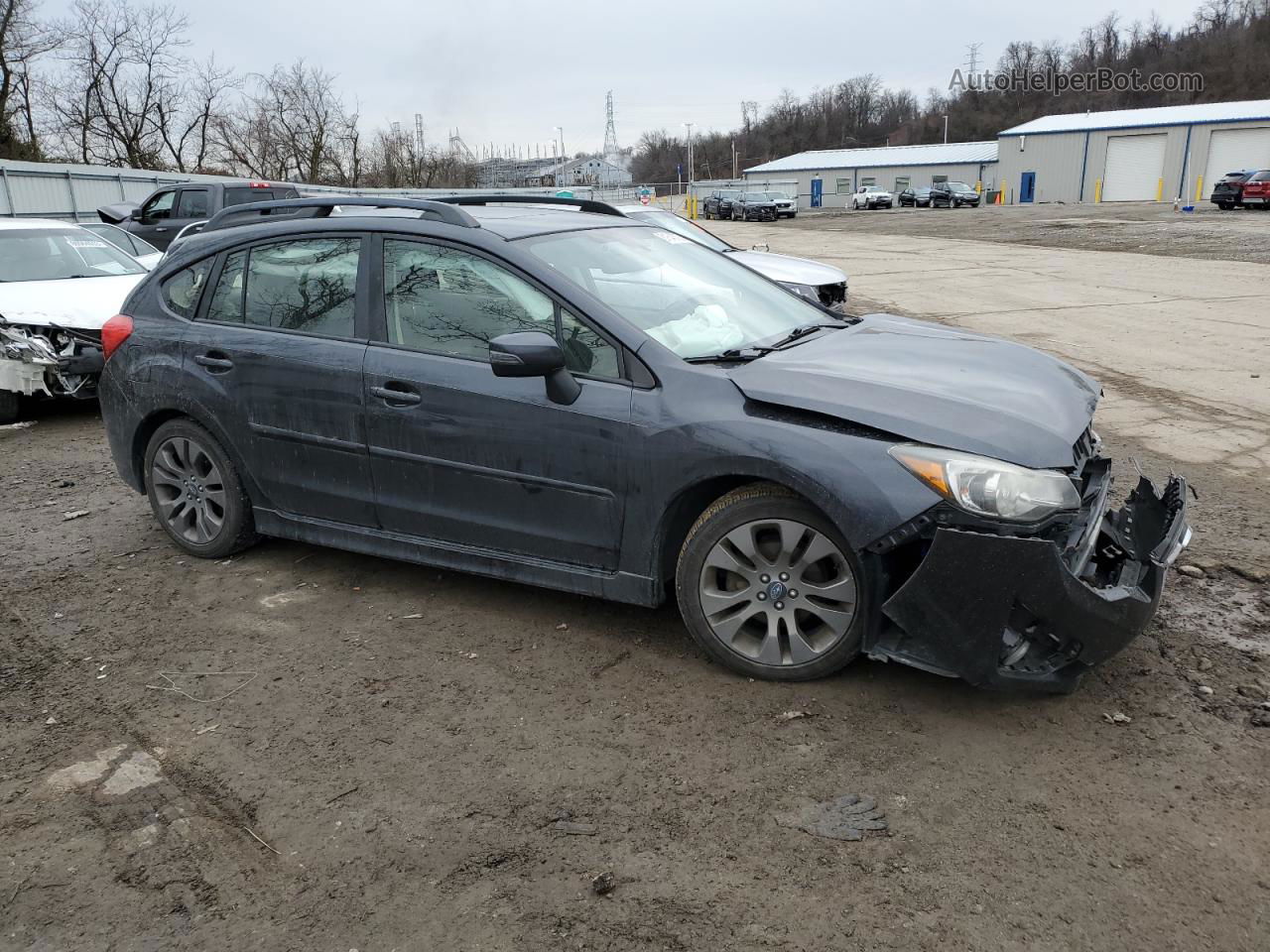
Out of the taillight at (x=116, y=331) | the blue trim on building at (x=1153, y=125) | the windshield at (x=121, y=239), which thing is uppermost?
the blue trim on building at (x=1153, y=125)

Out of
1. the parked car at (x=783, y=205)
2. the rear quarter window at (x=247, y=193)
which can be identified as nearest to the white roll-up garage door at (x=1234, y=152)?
the parked car at (x=783, y=205)

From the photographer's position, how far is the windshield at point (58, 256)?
30.1 ft

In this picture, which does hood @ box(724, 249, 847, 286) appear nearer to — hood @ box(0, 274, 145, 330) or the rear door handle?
hood @ box(0, 274, 145, 330)

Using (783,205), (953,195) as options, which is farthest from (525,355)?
(953,195)

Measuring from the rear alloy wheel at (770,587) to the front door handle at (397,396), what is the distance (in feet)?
4.26

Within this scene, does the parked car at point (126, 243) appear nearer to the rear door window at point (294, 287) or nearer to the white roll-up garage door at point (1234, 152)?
the rear door window at point (294, 287)

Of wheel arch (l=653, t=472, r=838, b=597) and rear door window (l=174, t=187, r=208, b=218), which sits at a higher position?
rear door window (l=174, t=187, r=208, b=218)

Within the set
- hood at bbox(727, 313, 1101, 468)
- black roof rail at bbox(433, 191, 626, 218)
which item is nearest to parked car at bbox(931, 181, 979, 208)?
black roof rail at bbox(433, 191, 626, 218)

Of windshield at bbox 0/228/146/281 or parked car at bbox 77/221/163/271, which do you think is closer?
windshield at bbox 0/228/146/281

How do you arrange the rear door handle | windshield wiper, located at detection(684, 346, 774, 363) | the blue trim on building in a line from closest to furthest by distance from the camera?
windshield wiper, located at detection(684, 346, 774, 363) → the rear door handle → the blue trim on building

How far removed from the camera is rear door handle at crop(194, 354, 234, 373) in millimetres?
4574

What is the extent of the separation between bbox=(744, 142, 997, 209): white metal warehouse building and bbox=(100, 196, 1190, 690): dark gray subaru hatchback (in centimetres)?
6862

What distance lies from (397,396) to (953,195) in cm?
5428

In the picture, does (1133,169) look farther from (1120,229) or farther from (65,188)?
(65,188)
